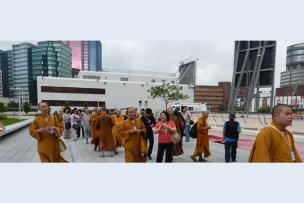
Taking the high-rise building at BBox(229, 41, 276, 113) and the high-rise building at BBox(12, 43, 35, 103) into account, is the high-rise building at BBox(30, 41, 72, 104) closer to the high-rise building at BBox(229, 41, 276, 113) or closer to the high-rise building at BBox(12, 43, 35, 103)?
the high-rise building at BBox(12, 43, 35, 103)

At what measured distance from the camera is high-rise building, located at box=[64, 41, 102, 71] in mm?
143000

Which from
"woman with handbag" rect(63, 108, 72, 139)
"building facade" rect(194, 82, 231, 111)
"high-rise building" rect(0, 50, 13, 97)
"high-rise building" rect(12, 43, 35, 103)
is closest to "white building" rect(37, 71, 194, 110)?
"woman with handbag" rect(63, 108, 72, 139)

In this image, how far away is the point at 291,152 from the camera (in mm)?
3160

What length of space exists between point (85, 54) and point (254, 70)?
113 meters

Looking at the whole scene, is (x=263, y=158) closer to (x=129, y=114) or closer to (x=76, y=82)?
(x=129, y=114)

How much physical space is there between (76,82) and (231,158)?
51785 millimetres

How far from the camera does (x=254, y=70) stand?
155 ft

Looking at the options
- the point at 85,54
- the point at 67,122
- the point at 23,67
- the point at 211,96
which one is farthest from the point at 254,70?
the point at 85,54

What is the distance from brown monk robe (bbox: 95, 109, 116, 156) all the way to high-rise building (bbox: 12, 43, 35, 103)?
94.0 metres

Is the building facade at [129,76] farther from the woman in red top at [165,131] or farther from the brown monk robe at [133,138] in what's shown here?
the brown monk robe at [133,138]

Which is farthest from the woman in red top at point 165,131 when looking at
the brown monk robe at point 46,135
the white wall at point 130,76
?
the white wall at point 130,76

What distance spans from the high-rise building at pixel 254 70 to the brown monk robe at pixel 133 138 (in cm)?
3520

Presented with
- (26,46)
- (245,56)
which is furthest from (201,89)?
(26,46)

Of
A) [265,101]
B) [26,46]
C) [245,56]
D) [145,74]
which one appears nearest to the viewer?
[245,56]
